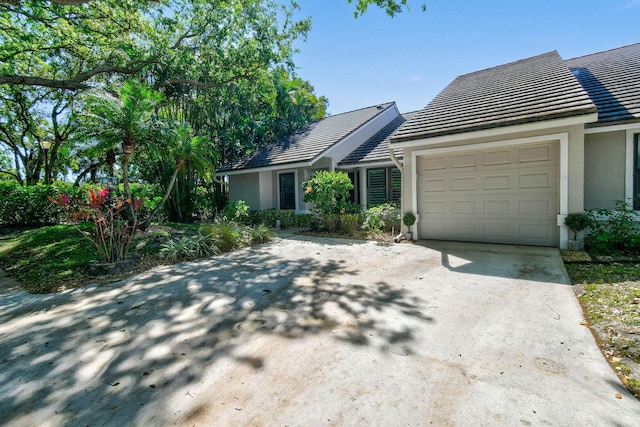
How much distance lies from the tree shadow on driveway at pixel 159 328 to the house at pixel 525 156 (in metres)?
4.02

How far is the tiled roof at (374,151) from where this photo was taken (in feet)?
39.4

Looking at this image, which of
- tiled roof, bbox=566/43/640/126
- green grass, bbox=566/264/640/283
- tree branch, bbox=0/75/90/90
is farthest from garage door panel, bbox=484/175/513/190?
tree branch, bbox=0/75/90/90

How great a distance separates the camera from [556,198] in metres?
6.89

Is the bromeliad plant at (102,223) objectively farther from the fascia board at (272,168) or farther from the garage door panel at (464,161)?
the garage door panel at (464,161)

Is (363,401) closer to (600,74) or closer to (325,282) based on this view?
(325,282)

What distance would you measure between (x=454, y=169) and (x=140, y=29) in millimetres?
12373

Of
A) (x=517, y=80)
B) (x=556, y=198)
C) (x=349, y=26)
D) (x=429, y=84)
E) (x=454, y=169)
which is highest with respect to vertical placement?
(x=349, y=26)

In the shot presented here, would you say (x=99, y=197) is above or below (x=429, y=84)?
below

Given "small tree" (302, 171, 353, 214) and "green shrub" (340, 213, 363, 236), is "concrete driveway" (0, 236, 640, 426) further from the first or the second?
"small tree" (302, 171, 353, 214)

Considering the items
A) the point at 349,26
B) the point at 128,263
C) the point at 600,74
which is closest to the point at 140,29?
the point at 349,26

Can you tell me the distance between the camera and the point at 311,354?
9.46ft

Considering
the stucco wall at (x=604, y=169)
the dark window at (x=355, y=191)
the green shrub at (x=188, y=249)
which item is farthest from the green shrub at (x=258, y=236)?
the stucco wall at (x=604, y=169)

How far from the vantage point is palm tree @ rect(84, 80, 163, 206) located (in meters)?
7.40

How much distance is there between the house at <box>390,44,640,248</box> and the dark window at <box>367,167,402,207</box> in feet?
10.7
